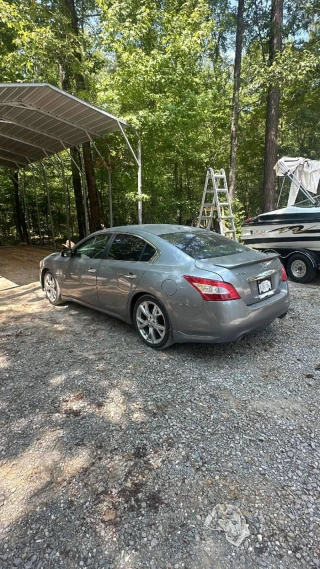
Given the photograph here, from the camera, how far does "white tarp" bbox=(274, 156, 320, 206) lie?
25.3 ft

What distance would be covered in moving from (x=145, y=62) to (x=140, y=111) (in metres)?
1.18

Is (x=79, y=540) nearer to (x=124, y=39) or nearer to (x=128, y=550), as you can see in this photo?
(x=128, y=550)

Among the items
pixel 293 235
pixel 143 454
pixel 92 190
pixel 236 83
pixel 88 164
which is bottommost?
pixel 143 454

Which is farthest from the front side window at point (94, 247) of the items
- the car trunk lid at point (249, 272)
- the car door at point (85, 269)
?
the car trunk lid at point (249, 272)

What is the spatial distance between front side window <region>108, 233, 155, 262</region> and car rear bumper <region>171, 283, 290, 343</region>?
80cm

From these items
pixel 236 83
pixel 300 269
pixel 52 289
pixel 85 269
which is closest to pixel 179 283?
pixel 85 269

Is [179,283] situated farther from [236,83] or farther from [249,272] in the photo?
[236,83]

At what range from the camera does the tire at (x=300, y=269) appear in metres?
6.03

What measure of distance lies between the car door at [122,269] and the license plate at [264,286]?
1.19 meters

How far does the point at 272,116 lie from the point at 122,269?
364 inches

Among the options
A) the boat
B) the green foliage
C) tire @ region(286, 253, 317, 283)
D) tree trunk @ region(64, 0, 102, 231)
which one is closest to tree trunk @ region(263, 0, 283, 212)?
the green foliage

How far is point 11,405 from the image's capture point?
8.30 ft

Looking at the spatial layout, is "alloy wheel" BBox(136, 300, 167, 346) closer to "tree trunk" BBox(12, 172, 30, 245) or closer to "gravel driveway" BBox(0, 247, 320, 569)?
"gravel driveway" BBox(0, 247, 320, 569)

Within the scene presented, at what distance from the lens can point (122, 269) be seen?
12.1 feet
